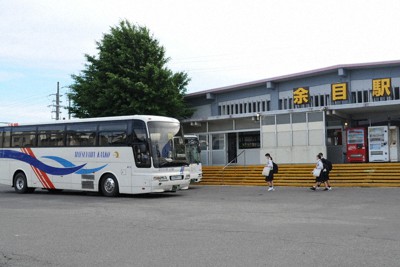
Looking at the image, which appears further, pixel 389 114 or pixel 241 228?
pixel 389 114

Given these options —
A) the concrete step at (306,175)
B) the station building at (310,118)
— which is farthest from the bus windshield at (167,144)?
the station building at (310,118)

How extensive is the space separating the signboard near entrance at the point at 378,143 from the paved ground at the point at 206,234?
456 inches

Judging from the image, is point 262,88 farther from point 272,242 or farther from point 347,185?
point 272,242

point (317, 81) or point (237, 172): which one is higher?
point (317, 81)

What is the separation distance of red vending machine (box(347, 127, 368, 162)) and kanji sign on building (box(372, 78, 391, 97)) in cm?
219

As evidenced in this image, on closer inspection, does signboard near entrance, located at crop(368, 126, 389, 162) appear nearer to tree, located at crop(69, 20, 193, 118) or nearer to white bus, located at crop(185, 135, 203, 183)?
white bus, located at crop(185, 135, 203, 183)

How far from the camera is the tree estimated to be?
29.0 m

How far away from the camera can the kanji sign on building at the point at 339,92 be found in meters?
26.0

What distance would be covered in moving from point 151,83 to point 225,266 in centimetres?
2425

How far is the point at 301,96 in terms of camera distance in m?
27.8

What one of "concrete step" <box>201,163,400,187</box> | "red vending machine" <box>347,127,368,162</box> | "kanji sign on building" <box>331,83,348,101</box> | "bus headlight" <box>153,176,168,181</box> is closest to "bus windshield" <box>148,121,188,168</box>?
"bus headlight" <box>153,176,168,181</box>

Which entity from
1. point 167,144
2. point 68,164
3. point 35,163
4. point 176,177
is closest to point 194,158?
point 176,177

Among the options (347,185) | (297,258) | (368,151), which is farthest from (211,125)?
(297,258)

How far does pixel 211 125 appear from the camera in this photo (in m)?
32.5
